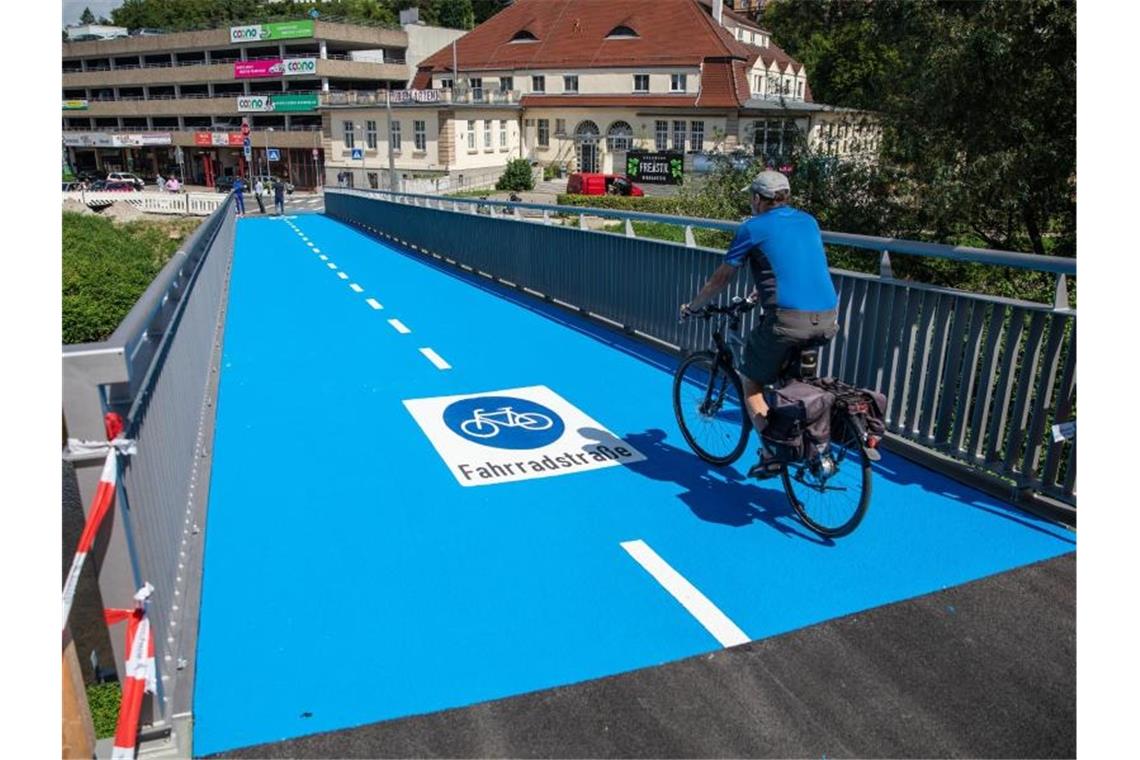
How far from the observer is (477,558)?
15.3ft

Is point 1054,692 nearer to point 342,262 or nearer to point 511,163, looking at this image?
point 342,262

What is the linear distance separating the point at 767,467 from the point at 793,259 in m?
1.23

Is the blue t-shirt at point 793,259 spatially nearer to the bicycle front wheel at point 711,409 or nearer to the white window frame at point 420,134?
the bicycle front wheel at point 711,409

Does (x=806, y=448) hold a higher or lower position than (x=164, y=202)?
lower

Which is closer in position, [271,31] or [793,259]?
[793,259]

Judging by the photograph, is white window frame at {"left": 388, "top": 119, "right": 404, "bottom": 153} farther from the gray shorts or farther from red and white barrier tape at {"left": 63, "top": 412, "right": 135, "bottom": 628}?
red and white barrier tape at {"left": 63, "top": 412, "right": 135, "bottom": 628}

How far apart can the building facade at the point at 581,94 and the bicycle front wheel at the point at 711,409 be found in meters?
52.2

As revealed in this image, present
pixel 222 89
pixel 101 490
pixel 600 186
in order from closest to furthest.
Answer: pixel 101 490
pixel 600 186
pixel 222 89

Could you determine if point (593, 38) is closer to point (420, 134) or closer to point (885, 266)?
point (420, 134)

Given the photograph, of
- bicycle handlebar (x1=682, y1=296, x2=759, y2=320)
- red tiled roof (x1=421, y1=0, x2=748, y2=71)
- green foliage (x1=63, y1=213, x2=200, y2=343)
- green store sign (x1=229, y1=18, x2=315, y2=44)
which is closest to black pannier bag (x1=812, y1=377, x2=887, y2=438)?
bicycle handlebar (x1=682, y1=296, x2=759, y2=320)

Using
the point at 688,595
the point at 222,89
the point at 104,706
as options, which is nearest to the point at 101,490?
the point at 104,706

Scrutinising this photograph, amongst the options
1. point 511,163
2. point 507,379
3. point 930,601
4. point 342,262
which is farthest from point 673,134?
point 930,601

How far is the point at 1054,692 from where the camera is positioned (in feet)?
11.5

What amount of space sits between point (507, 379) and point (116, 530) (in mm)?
5500
